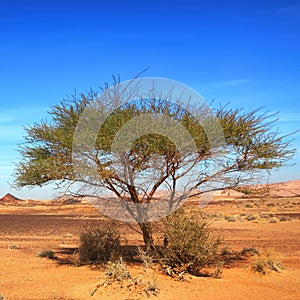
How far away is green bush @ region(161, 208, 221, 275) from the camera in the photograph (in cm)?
1216

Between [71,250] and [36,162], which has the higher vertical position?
[36,162]

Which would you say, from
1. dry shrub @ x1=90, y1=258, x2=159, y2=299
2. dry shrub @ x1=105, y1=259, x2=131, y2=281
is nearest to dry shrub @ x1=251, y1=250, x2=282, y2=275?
dry shrub @ x1=90, y1=258, x2=159, y2=299

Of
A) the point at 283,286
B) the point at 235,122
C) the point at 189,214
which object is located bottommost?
the point at 283,286

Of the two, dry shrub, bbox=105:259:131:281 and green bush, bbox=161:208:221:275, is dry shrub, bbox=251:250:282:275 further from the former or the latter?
dry shrub, bbox=105:259:131:281

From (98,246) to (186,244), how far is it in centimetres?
359

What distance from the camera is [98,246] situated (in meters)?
14.6

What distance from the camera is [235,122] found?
47.2 feet

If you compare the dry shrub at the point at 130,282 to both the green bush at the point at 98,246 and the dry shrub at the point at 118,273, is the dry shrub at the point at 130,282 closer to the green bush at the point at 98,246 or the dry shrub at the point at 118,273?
the dry shrub at the point at 118,273

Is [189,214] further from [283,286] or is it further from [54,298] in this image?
[54,298]

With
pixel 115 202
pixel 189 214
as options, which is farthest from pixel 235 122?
pixel 115 202

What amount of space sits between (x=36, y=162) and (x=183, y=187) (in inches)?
178

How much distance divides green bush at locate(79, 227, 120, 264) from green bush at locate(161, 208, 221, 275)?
265 centimetres

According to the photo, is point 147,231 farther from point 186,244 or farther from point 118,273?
point 118,273

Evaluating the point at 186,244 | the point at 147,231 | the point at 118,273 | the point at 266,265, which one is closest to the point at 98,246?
the point at 147,231
